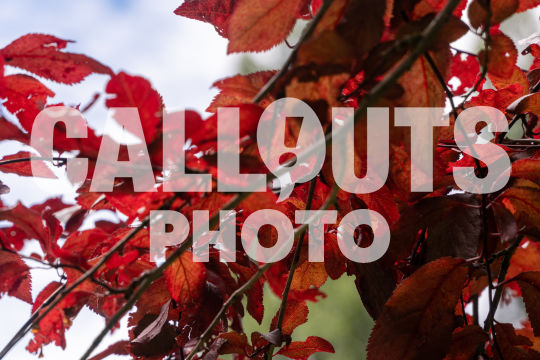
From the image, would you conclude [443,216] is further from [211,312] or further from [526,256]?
[526,256]

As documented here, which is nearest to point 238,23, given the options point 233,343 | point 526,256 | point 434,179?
point 434,179

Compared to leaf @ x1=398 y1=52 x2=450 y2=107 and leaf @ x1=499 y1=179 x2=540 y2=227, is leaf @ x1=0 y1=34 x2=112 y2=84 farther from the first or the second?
leaf @ x1=499 y1=179 x2=540 y2=227

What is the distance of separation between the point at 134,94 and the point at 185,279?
0.79ft

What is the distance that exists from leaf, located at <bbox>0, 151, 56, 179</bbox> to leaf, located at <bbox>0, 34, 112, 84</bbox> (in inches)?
4.4

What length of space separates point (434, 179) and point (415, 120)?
12 cm

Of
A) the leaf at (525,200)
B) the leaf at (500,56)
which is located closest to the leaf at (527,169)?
the leaf at (525,200)

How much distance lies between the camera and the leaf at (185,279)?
53 centimetres

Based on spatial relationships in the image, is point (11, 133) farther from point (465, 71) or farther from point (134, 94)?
point (465, 71)

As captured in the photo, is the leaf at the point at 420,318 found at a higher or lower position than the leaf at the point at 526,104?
lower

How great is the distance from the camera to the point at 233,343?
621mm

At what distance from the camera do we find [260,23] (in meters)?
0.45

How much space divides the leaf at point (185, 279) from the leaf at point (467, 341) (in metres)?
0.30

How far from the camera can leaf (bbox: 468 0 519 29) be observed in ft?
1.45

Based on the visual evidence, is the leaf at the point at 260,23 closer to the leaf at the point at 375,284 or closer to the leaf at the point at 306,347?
the leaf at the point at 375,284
